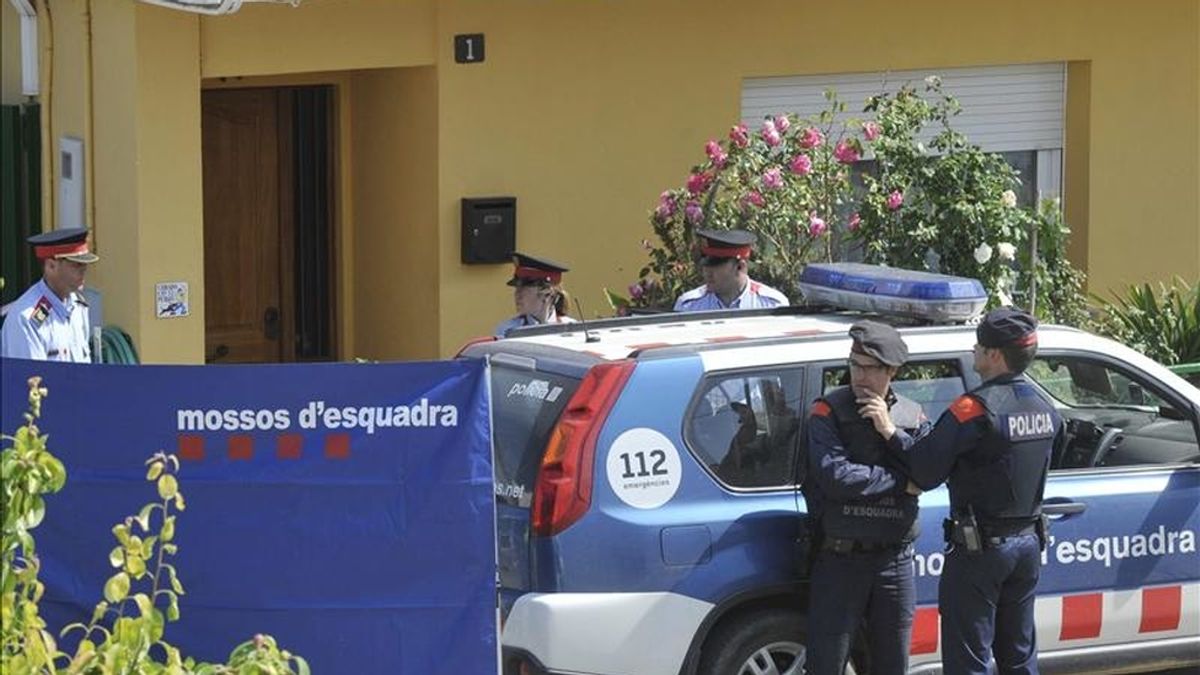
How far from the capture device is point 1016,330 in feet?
22.9

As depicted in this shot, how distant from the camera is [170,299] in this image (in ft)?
34.3

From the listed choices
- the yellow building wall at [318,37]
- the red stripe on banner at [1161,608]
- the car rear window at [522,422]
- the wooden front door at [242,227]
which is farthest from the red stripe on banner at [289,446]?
the wooden front door at [242,227]

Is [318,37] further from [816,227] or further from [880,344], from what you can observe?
[880,344]

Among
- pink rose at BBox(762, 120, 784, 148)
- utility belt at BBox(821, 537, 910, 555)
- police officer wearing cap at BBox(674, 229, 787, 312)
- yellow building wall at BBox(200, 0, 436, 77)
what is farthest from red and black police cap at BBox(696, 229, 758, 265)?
utility belt at BBox(821, 537, 910, 555)

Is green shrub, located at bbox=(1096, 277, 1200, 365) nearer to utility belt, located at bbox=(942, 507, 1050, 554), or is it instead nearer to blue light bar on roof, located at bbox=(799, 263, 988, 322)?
blue light bar on roof, located at bbox=(799, 263, 988, 322)

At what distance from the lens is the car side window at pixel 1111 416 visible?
764 cm

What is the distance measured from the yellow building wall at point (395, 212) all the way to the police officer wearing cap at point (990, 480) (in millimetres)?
4950

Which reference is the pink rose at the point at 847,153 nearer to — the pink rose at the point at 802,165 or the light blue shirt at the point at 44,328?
the pink rose at the point at 802,165

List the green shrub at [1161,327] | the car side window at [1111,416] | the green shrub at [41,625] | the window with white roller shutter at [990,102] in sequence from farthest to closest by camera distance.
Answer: the window with white roller shutter at [990,102], the green shrub at [1161,327], the car side window at [1111,416], the green shrub at [41,625]

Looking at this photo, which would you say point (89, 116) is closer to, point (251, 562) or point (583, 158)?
point (583, 158)

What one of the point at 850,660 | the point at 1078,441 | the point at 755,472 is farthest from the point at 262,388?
the point at 1078,441

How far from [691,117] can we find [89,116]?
350 cm

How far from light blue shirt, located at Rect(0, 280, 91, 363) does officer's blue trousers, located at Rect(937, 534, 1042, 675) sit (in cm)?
424

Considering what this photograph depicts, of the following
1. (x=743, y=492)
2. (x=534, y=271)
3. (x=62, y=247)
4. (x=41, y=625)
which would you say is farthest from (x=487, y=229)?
(x=41, y=625)
